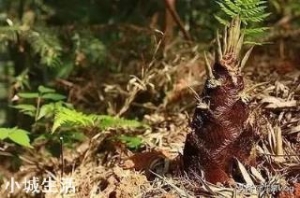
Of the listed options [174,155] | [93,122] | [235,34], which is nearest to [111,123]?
[93,122]

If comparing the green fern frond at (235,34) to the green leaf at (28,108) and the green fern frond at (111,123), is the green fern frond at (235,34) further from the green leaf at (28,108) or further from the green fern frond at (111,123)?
the green leaf at (28,108)

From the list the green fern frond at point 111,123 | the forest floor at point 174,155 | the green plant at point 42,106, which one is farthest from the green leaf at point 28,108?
the green fern frond at point 111,123

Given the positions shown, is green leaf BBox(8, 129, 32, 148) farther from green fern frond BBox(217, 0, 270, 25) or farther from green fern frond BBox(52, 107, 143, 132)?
green fern frond BBox(217, 0, 270, 25)

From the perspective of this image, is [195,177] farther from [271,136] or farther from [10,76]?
[10,76]

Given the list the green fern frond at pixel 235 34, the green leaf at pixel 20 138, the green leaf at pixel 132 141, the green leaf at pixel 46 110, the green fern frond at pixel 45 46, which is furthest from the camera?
the green fern frond at pixel 45 46

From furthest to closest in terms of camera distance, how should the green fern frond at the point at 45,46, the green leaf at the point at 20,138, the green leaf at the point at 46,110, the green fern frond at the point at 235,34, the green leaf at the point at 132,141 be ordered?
the green fern frond at the point at 45,46 < the green leaf at the point at 46,110 < the green leaf at the point at 132,141 < the green leaf at the point at 20,138 < the green fern frond at the point at 235,34

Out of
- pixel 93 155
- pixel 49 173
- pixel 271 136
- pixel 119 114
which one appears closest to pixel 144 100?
pixel 119 114
